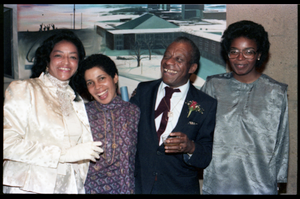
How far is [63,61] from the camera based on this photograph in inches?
94.5

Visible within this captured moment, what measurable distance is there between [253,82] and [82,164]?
5.84 ft

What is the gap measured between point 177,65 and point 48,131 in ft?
4.15

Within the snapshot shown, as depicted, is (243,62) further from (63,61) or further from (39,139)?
(39,139)

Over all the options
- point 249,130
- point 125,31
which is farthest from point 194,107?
point 125,31

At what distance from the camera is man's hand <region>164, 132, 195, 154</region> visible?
221 cm

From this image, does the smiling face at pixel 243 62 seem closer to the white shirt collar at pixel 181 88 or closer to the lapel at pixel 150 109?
the white shirt collar at pixel 181 88

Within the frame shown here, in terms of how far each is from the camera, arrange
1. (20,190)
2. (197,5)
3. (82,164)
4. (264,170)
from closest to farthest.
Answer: (20,190) < (82,164) < (264,170) < (197,5)

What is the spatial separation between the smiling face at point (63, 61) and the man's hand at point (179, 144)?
3.31 feet

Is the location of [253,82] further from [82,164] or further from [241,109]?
[82,164]

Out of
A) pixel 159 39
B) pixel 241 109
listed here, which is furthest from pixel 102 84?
pixel 159 39

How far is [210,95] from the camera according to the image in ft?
9.52

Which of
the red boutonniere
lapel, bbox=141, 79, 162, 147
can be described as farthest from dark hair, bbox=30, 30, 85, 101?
the red boutonniere

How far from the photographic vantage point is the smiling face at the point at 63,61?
240 cm

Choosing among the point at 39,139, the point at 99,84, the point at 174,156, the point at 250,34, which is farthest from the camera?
the point at 250,34
